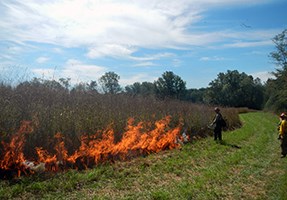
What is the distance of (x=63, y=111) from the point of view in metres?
9.71

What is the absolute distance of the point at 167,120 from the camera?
15125mm

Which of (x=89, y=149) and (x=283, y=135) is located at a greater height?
(x=283, y=135)

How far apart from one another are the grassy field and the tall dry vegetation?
1547 mm

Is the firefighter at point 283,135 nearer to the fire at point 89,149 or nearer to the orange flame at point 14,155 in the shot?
the fire at point 89,149

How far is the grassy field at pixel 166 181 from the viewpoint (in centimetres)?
648

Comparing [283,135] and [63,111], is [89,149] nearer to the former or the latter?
[63,111]

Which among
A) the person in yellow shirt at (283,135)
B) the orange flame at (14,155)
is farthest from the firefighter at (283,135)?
the orange flame at (14,155)

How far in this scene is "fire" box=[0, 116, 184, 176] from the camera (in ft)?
24.7

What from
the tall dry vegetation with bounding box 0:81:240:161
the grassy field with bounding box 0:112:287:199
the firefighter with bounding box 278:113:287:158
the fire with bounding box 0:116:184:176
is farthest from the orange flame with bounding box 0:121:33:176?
the firefighter with bounding box 278:113:287:158

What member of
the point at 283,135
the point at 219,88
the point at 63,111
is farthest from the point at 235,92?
the point at 63,111

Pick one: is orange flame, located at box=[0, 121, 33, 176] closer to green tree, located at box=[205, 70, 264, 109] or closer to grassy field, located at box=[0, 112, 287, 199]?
grassy field, located at box=[0, 112, 287, 199]

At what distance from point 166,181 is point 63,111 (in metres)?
4.17

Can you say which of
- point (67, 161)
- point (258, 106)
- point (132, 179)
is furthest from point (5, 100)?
point (258, 106)

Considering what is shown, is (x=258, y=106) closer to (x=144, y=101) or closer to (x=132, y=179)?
(x=144, y=101)
